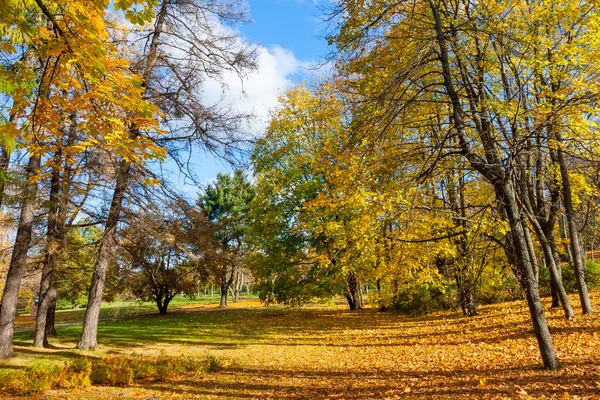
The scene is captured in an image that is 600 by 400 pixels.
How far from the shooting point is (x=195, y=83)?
11.2 metres

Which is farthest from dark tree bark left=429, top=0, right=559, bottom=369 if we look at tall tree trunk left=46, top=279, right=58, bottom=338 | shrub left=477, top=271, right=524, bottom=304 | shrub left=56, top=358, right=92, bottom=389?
tall tree trunk left=46, top=279, right=58, bottom=338

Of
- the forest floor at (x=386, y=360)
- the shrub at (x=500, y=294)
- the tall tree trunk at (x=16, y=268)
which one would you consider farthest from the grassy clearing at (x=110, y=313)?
the shrub at (x=500, y=294)

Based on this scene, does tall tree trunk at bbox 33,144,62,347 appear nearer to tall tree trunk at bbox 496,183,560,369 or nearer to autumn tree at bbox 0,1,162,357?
autumn tree at bbox 0,1,162,357

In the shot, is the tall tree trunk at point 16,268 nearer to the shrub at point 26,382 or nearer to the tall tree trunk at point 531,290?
the shrub at point 26,382

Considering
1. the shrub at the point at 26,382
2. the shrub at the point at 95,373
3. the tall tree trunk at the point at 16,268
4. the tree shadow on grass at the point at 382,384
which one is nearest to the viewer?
the tree shadow on grass at the point at 382,384

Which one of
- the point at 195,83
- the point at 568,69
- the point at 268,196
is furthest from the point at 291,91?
the point at 568,69

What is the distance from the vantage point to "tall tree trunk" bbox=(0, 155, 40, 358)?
31.1 ft

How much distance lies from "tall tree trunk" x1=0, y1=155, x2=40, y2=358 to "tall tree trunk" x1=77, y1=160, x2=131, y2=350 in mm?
1713

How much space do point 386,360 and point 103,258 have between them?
7960 millimetres

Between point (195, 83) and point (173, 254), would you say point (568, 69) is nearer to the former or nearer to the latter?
point (195, 83)

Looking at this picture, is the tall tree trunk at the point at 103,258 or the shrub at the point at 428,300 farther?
the shrub at the point at 428,300

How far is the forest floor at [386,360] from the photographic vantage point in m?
5.71

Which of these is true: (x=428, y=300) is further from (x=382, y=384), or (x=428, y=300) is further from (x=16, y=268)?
(x=16, y=268)

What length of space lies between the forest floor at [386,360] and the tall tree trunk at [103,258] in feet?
1.82
